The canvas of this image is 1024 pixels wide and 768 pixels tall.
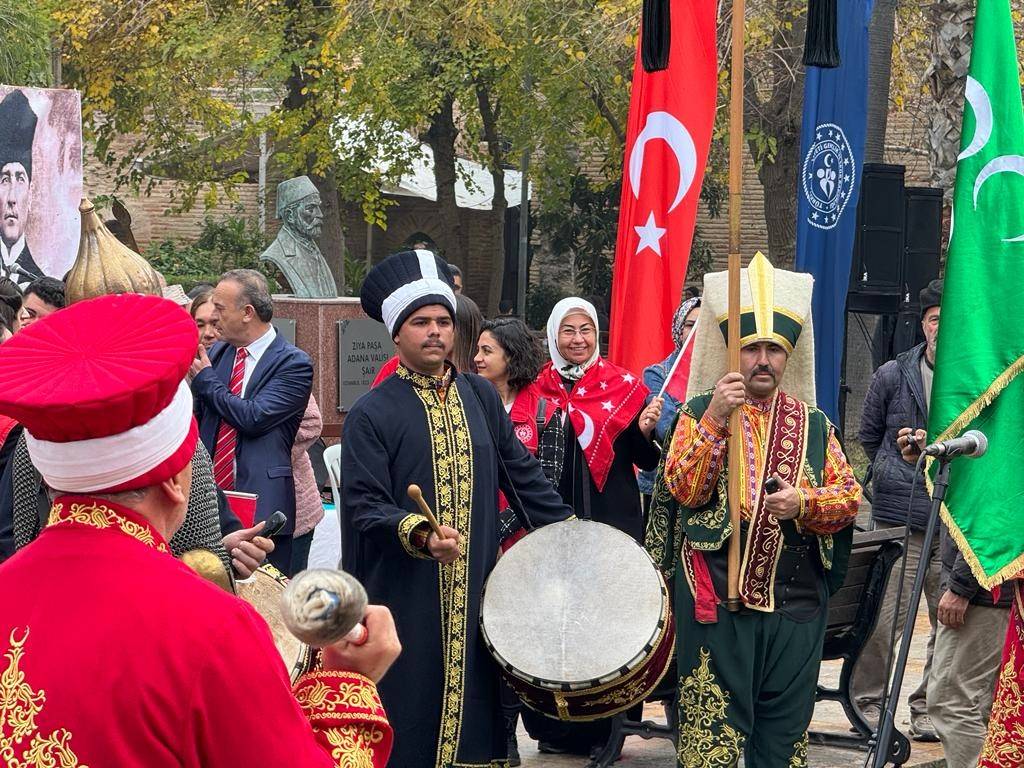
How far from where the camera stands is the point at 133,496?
8.09ft

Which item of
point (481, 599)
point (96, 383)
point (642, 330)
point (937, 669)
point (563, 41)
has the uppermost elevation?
point (563, 41)

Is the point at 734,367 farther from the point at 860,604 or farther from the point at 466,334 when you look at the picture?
the point at 860,604

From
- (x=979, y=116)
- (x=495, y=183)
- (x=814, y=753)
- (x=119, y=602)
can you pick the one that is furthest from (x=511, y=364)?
(x=495, y=183)

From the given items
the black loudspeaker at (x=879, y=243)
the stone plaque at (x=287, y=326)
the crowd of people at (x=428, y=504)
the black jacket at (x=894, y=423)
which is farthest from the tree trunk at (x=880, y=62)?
the crowd of people at (x=428, y=504)

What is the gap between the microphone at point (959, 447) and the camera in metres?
4.87

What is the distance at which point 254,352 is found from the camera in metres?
7.18

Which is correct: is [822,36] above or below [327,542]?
above

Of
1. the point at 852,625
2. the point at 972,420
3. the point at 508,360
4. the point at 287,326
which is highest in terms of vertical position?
the point at 972,420

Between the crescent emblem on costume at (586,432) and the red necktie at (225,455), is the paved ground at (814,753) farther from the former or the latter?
the red necktie at (225,455)

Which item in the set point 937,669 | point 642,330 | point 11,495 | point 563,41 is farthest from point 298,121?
point 11,495

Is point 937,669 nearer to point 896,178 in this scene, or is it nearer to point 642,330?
point 642,330

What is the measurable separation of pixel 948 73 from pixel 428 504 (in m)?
8.05

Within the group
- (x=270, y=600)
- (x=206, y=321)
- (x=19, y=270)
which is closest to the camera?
(x=270, y=600)

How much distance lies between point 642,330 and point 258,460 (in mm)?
2185
